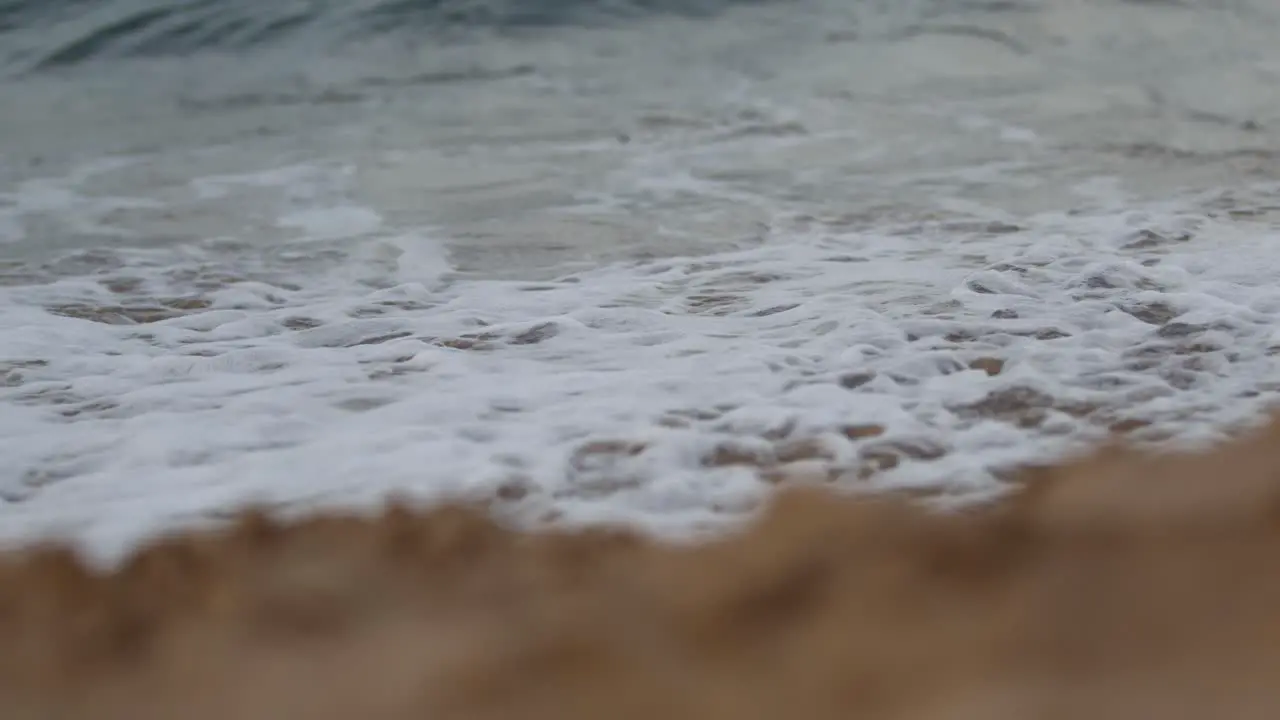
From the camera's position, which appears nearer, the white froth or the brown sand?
the brown sand

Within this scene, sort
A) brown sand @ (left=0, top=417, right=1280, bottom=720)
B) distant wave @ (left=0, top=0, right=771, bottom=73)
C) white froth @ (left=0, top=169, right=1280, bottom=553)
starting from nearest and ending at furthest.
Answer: brown sand @ (left=0, top=417, right=1280, bottom=720) → white froth @ (left=0, top=169, right=1280, bottom=553) → distant wave @ (left=0, top=0, right=771, bottom=73)

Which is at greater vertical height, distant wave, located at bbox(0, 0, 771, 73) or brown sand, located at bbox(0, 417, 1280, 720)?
distant wave, located at bbox(0, 0, 771, 73)

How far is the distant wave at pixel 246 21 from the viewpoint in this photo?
20.6ft

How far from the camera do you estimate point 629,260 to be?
3018 millimetres

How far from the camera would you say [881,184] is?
362cm

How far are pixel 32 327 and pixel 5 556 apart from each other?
117 cm

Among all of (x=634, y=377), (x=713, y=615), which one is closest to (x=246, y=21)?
(x=634, y=377)

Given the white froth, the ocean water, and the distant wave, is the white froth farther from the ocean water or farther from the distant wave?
the distant wave

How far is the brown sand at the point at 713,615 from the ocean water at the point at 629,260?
11cm

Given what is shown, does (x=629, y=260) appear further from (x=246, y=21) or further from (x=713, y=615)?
(x=246, y=21)

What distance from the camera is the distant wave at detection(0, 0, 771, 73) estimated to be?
629 cm

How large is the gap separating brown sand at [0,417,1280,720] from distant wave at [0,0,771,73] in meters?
5.21

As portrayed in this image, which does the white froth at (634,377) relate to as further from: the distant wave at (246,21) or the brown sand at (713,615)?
the distant wave at (246,21)

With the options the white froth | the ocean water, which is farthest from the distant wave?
the white froth
